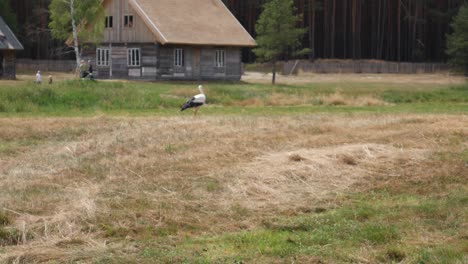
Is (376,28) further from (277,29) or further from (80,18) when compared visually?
(80,18)

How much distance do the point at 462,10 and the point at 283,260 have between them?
165 feet

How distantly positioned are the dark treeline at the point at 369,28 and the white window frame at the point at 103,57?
1659 cm

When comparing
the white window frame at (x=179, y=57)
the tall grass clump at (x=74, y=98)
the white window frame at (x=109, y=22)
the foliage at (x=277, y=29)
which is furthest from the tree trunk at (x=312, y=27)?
the tall grass clump at (x=74, y=98)

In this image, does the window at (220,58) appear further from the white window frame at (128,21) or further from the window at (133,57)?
the white window frame at (128,21)

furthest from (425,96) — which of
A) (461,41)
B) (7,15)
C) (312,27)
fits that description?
(7,15)

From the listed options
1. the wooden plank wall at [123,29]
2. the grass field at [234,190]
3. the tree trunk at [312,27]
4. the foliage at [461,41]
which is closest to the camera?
the grass field at [234,190]

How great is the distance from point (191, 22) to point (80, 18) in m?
6.63

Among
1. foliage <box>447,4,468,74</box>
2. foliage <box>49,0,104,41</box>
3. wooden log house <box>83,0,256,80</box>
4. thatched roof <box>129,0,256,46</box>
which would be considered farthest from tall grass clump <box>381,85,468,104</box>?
foliage <box>49,0,104,41</box>

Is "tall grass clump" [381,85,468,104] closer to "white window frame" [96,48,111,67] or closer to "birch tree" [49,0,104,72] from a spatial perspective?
"birch tree" [49,0,104,72]

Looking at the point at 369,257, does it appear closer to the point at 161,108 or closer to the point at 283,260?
the point at 283,260

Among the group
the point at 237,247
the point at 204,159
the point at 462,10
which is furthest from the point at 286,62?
the point at 237,247

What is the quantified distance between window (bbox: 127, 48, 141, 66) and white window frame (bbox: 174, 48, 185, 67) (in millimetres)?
2208

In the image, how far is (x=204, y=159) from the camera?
47.6 ft

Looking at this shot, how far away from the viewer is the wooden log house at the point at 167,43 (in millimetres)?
47281
